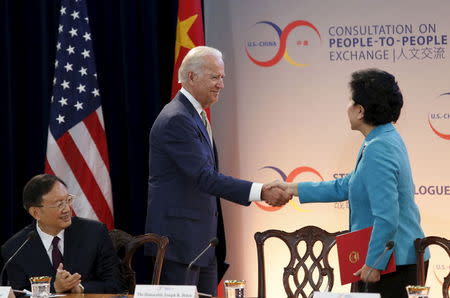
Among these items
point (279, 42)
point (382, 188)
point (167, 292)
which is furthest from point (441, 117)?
point (167, 292)

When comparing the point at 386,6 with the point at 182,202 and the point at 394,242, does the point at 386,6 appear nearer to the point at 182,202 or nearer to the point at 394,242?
the point at 182,202

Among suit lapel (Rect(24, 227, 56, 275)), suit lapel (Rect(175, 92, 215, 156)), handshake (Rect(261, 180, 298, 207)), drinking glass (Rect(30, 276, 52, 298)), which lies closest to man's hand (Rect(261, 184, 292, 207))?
handshake (Rect(261, 180, 298, 207))

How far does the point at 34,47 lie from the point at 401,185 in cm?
312

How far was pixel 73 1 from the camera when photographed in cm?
495

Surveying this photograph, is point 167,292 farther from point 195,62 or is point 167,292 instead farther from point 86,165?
point 86,165

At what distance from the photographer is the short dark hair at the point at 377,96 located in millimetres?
3008

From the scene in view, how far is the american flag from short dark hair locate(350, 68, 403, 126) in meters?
2.33

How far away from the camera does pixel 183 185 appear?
12.4 ft

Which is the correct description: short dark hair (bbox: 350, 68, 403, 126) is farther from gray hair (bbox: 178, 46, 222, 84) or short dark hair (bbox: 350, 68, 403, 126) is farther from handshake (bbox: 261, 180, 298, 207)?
gray hair (bbox: 178, 46, 222, 84)

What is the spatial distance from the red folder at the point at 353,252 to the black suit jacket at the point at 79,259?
45.5 inches

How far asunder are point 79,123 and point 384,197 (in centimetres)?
258

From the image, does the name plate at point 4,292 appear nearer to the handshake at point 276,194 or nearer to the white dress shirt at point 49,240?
the white dress shirt at point 49,240

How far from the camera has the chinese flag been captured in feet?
16.2

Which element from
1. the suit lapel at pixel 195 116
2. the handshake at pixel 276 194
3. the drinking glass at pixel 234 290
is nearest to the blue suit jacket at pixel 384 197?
the drinking glass at pixel 234 290
